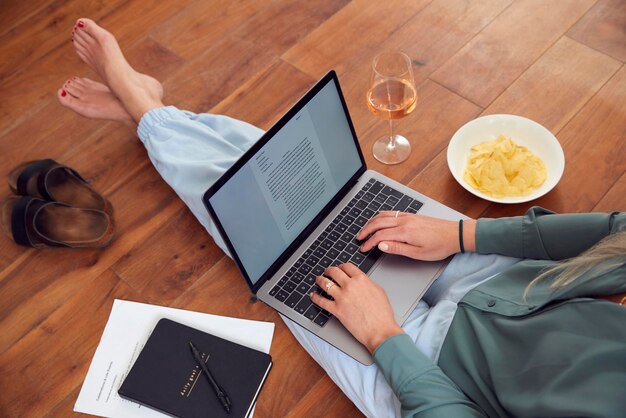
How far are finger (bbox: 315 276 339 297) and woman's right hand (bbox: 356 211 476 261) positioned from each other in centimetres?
10

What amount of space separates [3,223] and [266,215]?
0.73 metres

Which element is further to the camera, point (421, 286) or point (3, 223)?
point (3, 223)

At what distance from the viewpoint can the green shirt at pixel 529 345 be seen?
0.88m

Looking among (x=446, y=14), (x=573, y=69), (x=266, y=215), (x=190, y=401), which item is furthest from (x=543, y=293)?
(x=446, y=14)

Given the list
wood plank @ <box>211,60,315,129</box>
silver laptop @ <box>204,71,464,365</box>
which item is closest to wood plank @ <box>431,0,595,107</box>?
wood plank @ <box>211,60,315,129</box>

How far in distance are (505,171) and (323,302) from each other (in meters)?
0.51


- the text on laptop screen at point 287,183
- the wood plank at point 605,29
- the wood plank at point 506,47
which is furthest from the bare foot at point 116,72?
the wood plank at point 605,29

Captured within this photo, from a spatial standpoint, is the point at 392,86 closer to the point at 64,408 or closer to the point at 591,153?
the point at 591,153

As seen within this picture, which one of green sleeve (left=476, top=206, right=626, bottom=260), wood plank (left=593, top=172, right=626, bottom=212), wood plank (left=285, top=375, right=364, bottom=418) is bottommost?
wood plank (left=593, top=172, right=626, bottom=212)

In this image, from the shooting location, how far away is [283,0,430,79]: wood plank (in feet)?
5.58

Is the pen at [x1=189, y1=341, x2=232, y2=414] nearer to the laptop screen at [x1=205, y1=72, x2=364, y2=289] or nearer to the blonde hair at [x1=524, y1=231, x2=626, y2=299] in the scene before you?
the laptop screen at [x1=205, y1=72, x2=364, y2=289]

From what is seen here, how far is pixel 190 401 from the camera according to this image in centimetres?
116

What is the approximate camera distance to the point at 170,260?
142 centimetres

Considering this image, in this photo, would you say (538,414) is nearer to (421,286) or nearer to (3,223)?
(421,286)
